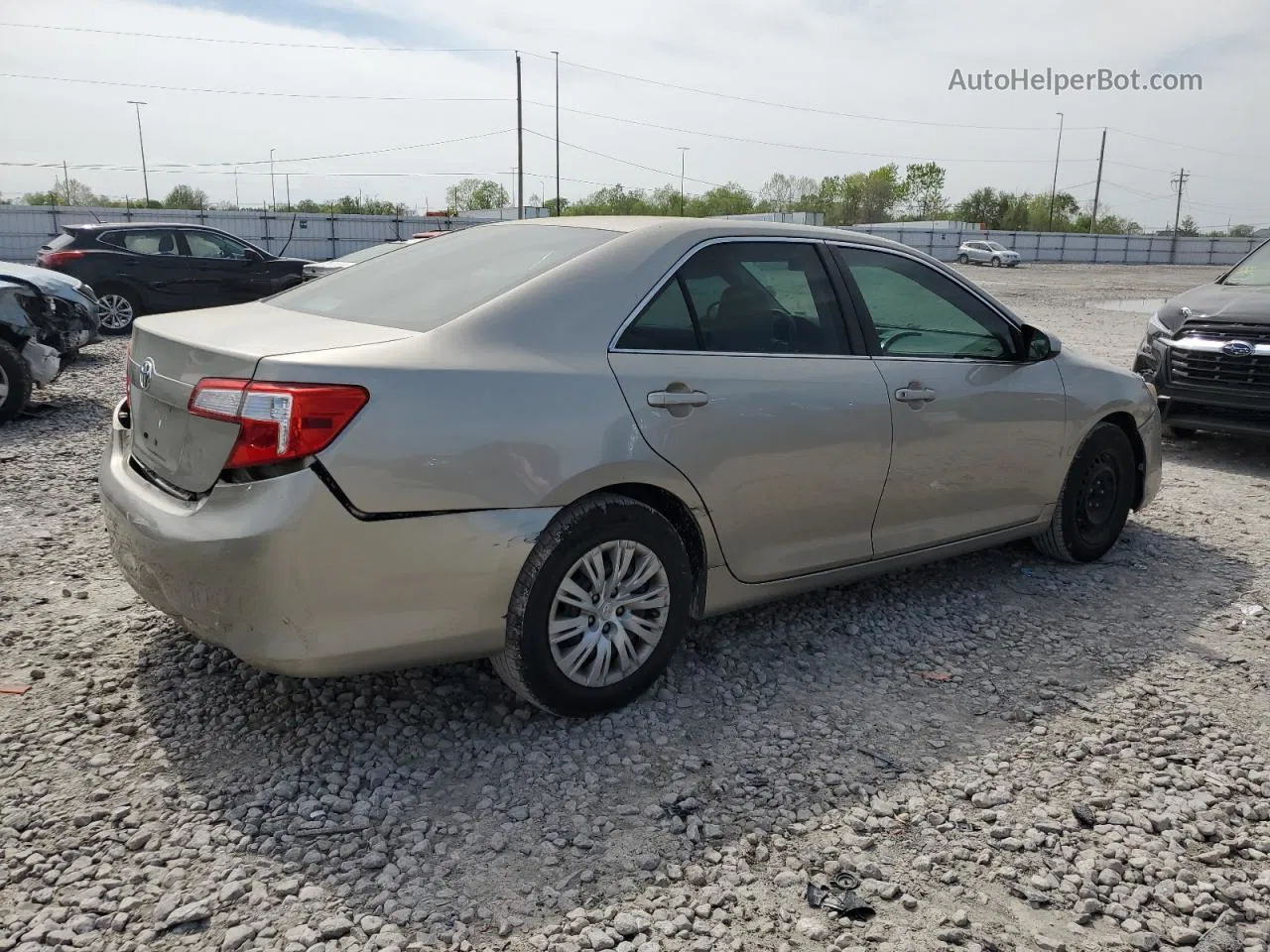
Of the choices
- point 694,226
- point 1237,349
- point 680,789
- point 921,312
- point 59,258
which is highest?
point 694,226

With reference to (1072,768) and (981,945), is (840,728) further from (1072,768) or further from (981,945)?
(981,945)

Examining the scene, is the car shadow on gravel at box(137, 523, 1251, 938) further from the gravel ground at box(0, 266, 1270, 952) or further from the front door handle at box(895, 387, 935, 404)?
the front door handle at box(895, 387, 935, 404)

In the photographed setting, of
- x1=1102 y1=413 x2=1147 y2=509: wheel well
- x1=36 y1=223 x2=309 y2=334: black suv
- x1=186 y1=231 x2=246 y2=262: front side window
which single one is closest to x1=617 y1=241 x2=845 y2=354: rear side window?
x1=1102 y1=413 x2=1147 y2=509: wheel well

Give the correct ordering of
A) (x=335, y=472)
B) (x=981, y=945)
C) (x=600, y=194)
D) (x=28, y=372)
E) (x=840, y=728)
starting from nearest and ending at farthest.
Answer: (x=981, y=945), (x=335, y=472), (x=840, y=728), (x=28, y=372), (x=600, y=194)

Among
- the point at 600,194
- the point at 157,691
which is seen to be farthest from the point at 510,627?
the point at 600,194

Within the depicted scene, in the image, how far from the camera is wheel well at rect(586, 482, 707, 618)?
3436 millimetres

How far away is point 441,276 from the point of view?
12.2 feet

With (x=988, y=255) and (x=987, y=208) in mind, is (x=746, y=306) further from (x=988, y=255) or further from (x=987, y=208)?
(x=987, y=208)

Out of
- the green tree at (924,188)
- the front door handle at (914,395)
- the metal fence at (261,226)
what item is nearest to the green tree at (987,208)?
the green tree at (924,188)

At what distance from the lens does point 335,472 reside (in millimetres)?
2811

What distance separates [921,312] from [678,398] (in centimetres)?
153

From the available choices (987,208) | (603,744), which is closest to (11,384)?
(603,744)

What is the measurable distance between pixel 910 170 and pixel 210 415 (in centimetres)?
10903

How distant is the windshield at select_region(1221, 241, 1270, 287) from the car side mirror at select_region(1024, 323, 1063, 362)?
15.7 feet
